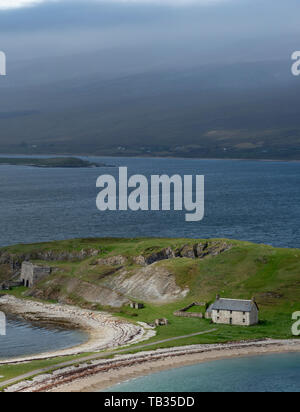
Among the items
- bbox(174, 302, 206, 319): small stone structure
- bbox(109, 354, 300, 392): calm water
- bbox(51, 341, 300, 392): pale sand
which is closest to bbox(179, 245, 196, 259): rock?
bbox(174, 302, 206, 319): small stone structure

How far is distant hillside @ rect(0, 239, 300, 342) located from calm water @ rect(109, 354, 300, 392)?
25.5 feet

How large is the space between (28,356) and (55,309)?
26.1 metres

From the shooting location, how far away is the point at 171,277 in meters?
113

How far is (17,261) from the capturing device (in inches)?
5320

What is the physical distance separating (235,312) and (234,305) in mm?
857

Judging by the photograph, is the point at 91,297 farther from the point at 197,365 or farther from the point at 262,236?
the point at 262,236

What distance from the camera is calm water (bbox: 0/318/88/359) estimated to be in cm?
9006

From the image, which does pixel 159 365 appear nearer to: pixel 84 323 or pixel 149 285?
pixel 84 323

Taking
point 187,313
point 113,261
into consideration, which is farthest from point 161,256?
point 187,313

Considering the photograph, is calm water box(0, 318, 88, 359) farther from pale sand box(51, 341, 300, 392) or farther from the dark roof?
the dark roof

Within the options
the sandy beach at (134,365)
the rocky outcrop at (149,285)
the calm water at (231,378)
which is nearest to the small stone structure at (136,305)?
the rocky outcrop at (149,285)

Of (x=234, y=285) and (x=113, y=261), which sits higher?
(x=113, y=261)

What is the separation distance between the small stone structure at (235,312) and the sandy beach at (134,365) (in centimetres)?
645
